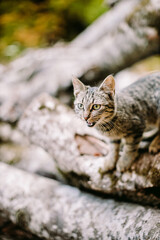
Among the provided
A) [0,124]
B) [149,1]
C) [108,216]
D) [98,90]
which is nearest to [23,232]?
[108,216]

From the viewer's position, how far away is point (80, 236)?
182cm

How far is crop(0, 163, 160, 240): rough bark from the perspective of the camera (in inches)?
64.0

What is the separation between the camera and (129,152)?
1.83 metres

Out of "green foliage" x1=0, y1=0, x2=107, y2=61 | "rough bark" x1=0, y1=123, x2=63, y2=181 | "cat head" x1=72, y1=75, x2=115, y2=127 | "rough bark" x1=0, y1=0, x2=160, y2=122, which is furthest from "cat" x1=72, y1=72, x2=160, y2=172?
"green foliage" x1=0, y1=0, x2=107, y2=61

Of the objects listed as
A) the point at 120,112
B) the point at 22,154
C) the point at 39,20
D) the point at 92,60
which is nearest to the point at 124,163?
the point at 120,112

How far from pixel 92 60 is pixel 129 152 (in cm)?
258

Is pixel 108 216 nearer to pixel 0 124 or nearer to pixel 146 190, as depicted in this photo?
pixel 146 190

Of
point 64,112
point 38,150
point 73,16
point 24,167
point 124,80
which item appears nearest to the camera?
point 64,112

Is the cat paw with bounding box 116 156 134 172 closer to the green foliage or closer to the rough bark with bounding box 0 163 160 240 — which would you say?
the rough bark with bounding box 0 163 160 240

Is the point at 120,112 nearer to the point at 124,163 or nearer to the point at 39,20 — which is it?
the point at 124,163

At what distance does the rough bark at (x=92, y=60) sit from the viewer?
141 inches

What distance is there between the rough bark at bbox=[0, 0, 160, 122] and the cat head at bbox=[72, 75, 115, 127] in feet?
6.06

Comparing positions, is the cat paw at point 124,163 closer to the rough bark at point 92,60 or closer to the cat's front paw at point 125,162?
the cat's front paw at point 125,162

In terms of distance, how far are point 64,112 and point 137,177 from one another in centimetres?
112
